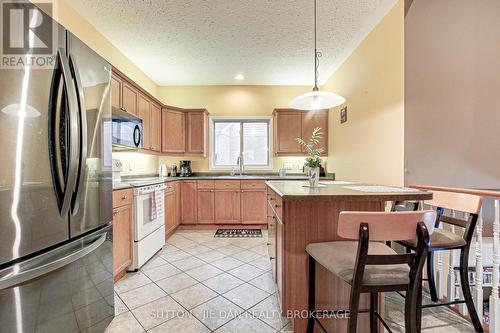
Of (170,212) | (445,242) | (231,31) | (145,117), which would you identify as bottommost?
(170,212)

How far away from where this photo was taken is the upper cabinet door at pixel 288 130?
171 inches

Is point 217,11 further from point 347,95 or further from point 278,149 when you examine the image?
point 278,149

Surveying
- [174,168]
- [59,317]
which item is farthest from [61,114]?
[174,168]

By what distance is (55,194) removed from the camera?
43.5 inches

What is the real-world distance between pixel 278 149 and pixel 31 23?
376 centimetres

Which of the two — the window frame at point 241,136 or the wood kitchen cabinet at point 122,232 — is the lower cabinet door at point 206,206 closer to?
the window frame at point 241,136

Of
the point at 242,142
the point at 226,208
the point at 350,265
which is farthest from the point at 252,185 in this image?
the point at 350,265

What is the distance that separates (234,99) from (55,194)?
3.88 meters

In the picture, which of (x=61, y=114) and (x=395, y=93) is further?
(x=395, y=93)

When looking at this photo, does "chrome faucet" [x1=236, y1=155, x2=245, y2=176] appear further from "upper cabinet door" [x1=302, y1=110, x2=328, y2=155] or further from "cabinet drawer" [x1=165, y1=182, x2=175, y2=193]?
"cabinet drawer" [x1=165, y1=182, x2=175, y2=193]

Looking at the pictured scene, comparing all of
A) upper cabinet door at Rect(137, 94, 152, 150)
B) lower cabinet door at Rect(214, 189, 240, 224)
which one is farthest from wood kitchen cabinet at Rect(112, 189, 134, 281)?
lower cabinet door at Rect(214, 189, 240, 224)

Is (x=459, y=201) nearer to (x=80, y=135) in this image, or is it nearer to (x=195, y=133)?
(x=80, y=135)

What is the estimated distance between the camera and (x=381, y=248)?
1290 mm

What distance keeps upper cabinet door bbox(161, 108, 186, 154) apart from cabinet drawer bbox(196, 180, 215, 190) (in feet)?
2.53
